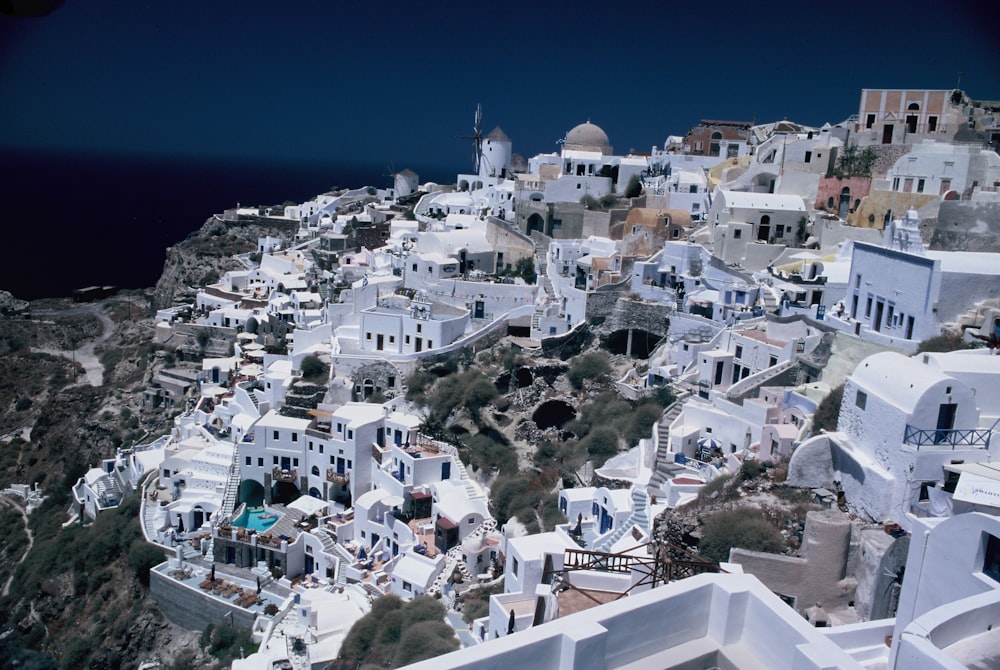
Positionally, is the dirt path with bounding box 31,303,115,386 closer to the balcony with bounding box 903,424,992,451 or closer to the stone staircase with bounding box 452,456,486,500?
the stone staircase with bounding box 452,456,486,500

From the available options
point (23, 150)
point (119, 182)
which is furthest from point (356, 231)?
point (119, 182)

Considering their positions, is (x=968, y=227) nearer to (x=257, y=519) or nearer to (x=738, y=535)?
(x=738, y=535)

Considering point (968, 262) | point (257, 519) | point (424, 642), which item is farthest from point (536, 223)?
point (424, 642)

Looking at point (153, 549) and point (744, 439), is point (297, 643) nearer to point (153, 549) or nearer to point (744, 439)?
point (153, 549)

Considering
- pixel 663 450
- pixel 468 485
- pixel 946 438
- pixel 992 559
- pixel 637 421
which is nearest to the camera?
pixel 992 559

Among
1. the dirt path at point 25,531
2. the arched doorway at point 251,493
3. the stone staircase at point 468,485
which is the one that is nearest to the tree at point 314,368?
the arched doorway at point 251,493

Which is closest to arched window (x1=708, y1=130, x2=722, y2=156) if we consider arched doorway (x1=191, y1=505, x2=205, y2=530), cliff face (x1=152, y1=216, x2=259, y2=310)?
cliff face (x1=152, y1=216, x2=259, y2=310)
